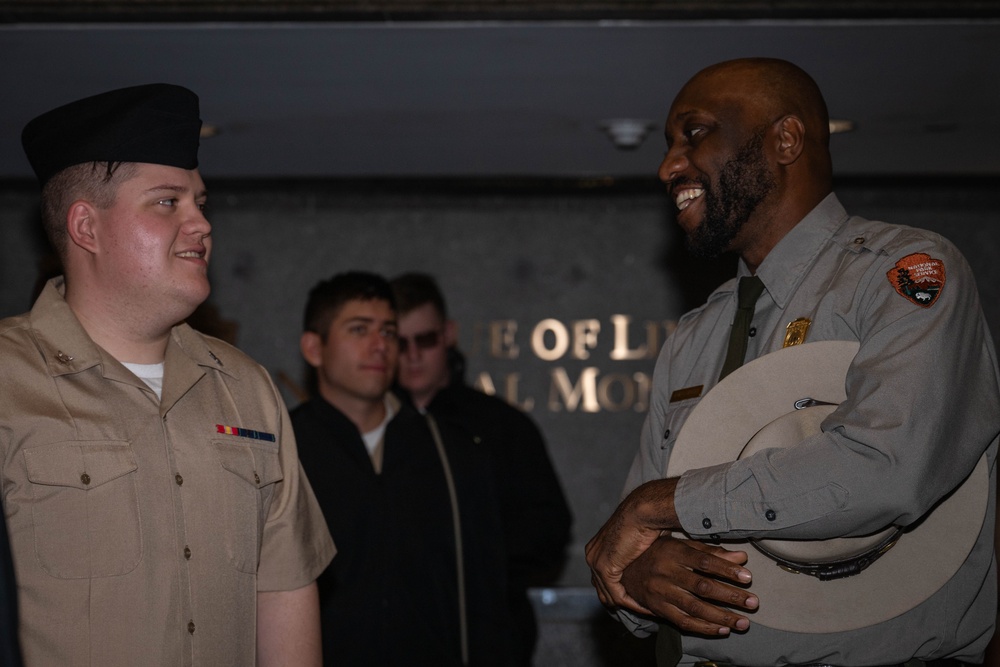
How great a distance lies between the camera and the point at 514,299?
609cm

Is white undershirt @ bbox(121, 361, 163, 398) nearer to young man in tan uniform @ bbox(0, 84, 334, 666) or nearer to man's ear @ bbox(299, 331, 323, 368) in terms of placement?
young man in tan uniform @ bbox(0, 84, 334, 666)

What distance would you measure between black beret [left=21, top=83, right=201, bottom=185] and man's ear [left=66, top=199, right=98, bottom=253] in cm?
9

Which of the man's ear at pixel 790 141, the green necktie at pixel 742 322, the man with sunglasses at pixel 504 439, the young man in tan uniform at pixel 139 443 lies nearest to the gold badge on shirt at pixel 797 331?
the green necktie at pixel 742 322

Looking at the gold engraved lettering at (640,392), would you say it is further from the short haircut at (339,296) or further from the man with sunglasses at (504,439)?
the short haircut at (339,296)

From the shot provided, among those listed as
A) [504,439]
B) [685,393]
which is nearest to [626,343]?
[504,439]

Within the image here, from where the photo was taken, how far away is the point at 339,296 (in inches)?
155

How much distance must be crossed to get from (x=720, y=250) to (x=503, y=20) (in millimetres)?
1480

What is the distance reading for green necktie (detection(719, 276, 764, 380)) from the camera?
2.21 meters

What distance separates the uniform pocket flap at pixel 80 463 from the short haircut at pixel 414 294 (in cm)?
273

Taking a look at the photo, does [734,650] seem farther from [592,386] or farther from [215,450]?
[592,386]

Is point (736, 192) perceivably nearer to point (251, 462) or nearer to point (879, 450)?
point (879, 450)

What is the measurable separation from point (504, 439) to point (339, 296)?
0.90 meters

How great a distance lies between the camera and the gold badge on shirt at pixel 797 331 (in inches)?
81.2

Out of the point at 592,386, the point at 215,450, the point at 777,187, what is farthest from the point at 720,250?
the point at 592,386
